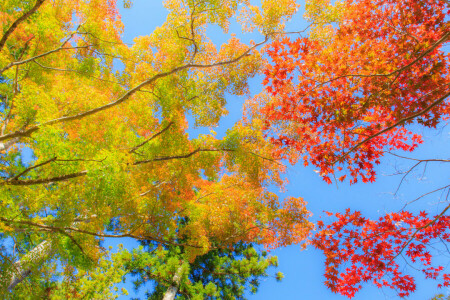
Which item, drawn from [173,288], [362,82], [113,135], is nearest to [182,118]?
[113,135]

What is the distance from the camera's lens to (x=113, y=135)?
3.54 m

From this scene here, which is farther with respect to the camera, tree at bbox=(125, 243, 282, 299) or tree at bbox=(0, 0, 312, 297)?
tree at bbox=(125, 243, 282, 299)

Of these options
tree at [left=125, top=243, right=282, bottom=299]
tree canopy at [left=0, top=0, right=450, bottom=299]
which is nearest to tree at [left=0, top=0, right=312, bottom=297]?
tree canopy at [left=0, top=0, right=450, bottom=299]

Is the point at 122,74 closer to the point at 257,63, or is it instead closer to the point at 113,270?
the point at 257,63

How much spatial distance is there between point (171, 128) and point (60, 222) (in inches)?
85.2

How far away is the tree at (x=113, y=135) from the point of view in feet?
10.4

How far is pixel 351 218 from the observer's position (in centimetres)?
466

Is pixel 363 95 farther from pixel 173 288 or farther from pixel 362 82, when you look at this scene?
pixel 173 288

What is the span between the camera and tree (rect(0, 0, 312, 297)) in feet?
10.4

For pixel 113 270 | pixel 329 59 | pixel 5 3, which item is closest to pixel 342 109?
pixel 329 59

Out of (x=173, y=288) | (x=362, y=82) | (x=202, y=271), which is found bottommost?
(x=173, y=288)

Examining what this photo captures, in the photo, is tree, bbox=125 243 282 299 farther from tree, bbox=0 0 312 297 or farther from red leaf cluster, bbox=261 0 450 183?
red leaf cluster, bbox=261 0 450 183

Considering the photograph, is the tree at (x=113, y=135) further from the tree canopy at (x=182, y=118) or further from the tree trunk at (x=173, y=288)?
the tree trunk at (x=173, y=288)

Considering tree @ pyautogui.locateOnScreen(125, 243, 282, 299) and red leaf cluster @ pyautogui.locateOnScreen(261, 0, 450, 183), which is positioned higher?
red leaf cluster @ pyautogui.locateOnScreen(261, 0, 450, 183)
